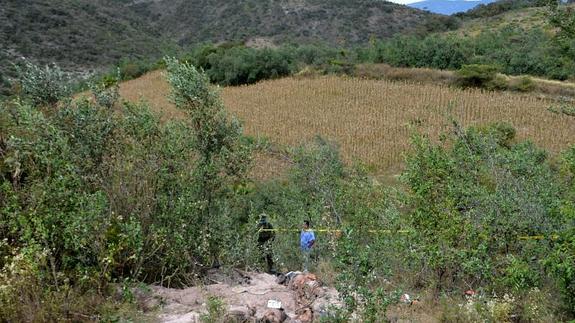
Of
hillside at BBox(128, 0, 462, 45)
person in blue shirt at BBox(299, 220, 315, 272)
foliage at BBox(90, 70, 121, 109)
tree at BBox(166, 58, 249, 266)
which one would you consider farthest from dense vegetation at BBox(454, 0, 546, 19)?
foliage at BBox(90, 70, 121, 109)

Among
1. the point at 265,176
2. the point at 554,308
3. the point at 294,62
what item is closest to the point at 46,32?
the point at 294,62

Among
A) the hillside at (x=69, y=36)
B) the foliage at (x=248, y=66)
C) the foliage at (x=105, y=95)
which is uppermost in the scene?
the hillside at (x=69, y=36)

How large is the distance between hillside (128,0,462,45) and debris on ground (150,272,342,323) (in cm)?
5762

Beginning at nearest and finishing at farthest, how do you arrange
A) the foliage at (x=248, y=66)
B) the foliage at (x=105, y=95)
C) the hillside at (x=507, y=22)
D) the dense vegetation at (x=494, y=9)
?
the foliage at (x=105, y=95) → the foliage at (x=248, y=66) → the hillside at (x=507, y=22) → the dense vegetation at (x=494, y=9)

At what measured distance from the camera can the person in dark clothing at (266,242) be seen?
26.9 feet

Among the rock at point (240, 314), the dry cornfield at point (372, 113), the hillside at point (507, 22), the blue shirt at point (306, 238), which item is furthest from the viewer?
the hillside at point (507, 22)

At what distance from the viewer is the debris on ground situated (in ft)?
19.4

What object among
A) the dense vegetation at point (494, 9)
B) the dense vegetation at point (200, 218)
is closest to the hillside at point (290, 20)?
the dense vegetation at point (494, 9)

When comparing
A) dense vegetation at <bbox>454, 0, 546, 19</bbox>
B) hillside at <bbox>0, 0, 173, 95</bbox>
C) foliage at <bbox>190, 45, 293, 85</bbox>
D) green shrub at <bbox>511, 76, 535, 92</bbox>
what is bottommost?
green shrub at <bbox>511, 76, 535, 92</bbox>

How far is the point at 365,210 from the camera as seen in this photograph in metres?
8.92

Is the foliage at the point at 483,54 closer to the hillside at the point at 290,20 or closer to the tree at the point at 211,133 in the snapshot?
the tree at the point at 211,133

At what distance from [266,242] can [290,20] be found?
6486 centimetres

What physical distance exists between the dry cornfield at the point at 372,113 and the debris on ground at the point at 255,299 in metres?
12.5

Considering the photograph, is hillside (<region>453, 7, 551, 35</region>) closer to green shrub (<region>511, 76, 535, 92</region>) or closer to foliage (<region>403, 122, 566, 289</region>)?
green shrub (<region>511, 76, 535, 92</region>)
